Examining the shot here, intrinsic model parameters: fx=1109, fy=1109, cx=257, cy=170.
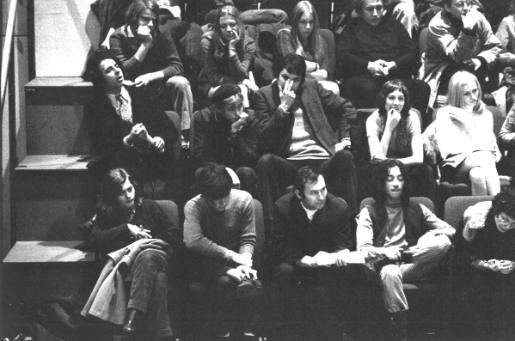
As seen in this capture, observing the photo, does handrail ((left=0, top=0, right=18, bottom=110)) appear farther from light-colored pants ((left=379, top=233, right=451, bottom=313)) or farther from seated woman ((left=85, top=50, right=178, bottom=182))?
light-colored pants ((left=379, top=233, right=451, bottom=313))

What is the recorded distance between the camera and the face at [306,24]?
6.90 metres

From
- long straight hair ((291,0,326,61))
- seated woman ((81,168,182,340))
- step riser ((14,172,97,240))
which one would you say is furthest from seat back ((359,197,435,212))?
step riser ((14,172,97,240))

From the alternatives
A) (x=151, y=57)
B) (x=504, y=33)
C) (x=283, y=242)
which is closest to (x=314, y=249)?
(x=283, y=242)

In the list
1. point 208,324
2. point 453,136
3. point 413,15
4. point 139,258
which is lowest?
point 208,324

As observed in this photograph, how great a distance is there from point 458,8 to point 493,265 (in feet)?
6.89

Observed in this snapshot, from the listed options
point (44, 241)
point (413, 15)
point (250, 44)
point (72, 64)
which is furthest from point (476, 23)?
point (44, 241)

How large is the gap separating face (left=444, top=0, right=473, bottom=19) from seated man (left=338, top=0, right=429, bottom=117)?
1.04 feet

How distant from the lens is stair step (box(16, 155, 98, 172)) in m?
6.12

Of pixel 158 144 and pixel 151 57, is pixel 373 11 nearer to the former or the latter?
pixel 151 57

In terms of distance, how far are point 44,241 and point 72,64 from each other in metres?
1.19

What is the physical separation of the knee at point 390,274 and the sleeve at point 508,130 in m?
1.50

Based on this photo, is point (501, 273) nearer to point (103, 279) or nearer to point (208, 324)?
point (208, 324)

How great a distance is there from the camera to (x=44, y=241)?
20.2 feet

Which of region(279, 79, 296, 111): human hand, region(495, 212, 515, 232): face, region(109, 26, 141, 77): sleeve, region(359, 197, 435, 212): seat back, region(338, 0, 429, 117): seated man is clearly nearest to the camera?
region(495, 212, 515, 232): face
